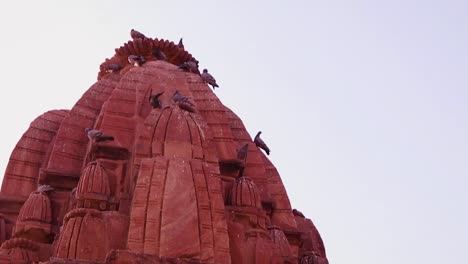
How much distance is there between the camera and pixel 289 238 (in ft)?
63.7

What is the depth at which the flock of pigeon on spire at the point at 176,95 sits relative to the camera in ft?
57.9

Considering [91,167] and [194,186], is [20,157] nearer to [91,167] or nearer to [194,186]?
A: [91,167]

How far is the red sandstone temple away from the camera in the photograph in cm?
1504

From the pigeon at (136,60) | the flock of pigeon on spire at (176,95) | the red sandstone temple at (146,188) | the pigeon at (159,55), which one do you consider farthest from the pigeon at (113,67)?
the red sandstone temple at (146,188)

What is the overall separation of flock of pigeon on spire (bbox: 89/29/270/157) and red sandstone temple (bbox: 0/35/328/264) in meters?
0.17

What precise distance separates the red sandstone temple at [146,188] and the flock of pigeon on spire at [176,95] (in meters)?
0.17

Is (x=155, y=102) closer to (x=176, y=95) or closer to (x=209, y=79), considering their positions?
(x=176, y=95)

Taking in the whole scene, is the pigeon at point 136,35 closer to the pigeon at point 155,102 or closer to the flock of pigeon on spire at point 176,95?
the flock of pigeon on spire at point 176,95

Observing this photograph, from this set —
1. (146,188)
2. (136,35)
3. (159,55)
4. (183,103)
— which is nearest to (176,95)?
(183,103)

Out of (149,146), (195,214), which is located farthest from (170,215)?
(149,146)

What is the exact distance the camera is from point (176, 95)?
1823 centimetres

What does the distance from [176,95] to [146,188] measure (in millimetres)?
3434

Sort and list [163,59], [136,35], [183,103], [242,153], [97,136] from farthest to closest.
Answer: [136,35], [163,59], [242,153], [183,103], [97,136]

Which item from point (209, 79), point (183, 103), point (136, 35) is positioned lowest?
point (183, 103)
